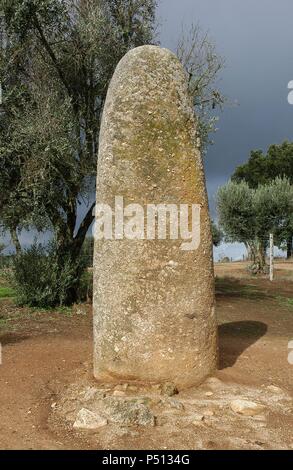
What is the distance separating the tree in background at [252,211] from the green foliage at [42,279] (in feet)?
53.0

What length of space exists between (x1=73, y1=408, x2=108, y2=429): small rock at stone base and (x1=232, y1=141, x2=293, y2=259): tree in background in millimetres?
38438

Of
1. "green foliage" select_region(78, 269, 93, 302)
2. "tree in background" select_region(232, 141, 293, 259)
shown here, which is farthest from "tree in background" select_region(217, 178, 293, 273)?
"green foliage" select_region(78, 269, 93, 302)

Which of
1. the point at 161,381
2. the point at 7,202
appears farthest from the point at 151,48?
the point at 7,202

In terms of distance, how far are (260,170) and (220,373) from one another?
40.0m

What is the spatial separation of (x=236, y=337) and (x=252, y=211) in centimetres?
1986

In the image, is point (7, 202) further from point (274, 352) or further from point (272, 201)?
point (272, 201)

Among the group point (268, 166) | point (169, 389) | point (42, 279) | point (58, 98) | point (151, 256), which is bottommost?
point (169, 389)

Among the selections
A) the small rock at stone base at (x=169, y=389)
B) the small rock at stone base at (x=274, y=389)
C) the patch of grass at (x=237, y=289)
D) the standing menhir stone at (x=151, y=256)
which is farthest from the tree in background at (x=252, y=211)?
the small rock at stone base at (x=169, y=389)

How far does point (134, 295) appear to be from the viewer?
20.5ft

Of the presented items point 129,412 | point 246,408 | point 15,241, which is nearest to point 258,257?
point 15,241

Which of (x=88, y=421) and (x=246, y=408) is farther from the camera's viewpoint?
(x=246, y=408)

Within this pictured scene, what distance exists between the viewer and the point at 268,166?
44.6 m

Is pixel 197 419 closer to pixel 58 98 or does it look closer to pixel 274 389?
pixel 274 389

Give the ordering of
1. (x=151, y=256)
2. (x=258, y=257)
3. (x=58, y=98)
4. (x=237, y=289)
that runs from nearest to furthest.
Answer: (x=151, y=256) < (x=58, y=98) < (x=237, y=289) < (x=258, y=257)
